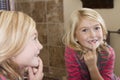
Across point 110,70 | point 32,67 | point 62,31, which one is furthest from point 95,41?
point 62,31

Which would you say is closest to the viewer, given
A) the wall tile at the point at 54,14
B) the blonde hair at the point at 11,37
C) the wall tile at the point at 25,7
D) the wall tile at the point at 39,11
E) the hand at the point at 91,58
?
the blonde hair at the point at 11,37

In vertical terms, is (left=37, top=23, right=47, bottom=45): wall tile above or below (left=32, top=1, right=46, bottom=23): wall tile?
below

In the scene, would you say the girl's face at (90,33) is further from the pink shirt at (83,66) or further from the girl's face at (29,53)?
the girl's face at (29,53)

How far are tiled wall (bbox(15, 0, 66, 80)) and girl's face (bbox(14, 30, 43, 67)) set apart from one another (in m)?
1.85

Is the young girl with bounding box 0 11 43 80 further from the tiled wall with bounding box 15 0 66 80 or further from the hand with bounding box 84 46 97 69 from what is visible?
the tiled wall with bounding box 15 0 66 80

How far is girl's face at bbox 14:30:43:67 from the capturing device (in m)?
0.90

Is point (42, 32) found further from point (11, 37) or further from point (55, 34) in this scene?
point (11, 37)

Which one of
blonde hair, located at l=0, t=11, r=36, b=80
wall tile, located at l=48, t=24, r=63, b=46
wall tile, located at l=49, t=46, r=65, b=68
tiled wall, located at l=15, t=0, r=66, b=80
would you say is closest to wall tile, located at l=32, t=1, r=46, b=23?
tiled wall, located at l=15, t=0, r=66, b=80

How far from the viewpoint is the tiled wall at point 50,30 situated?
110 inches

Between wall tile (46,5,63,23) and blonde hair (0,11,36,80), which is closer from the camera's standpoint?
blonde hair (0,11,36,80)

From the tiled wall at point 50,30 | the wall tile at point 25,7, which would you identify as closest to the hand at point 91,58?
the tiled wall at point 50,30

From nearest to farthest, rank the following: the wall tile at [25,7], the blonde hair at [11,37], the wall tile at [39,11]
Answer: the blonde hair at [11,37]
the wall tile at [39,11]
the wall tile at [25,7]

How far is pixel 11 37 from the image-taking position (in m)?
0.84

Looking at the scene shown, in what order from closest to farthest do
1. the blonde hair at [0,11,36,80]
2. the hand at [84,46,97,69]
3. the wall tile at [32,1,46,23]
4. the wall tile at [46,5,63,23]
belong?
1. the blonde hair at [0,11,36,80]
2. the hand at [84,46,97,69]
3. the wall tile at [46,5,63,23]
4. the wall tile at [32,1,46,23]
